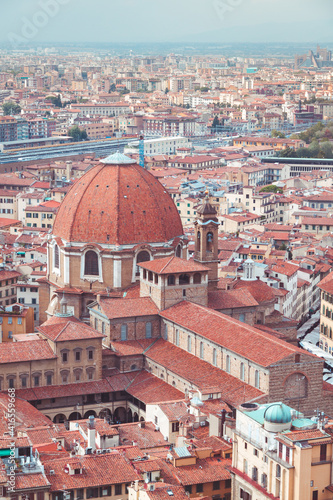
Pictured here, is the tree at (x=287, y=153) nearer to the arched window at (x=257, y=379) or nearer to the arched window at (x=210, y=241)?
the arched window at (x=210, y=241)

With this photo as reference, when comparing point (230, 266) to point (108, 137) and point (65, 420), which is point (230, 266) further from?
point (108, 137)

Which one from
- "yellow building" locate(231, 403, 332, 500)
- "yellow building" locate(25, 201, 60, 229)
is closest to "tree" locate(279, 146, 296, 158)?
"yellow building" locate(25, 201, 60, 229)

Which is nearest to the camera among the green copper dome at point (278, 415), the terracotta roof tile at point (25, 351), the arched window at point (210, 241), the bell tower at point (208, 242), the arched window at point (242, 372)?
the green copper dome at point (278, 415)

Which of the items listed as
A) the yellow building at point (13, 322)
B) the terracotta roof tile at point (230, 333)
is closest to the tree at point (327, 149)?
the yellow building at point (13, 322)

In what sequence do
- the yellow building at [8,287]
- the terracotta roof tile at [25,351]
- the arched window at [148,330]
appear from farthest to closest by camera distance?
the yellow building at [8,287], the arched window at [148,330], the terracotta roof tile at [25,351]

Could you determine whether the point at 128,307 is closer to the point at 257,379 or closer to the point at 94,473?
the point at 257,379

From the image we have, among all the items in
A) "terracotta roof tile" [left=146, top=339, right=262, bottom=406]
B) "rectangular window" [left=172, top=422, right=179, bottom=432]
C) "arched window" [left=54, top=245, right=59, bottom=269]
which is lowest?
"rectangular window" [left=172, top=422, right=179, bottom=432]

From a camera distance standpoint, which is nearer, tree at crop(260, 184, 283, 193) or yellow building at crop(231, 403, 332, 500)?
yellow building at crop(231, 403, 332, 500)

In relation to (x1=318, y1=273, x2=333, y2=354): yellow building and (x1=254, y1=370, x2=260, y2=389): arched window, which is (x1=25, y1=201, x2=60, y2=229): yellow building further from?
(x1=254, y1=370, x2=260, y2=389): arched window
